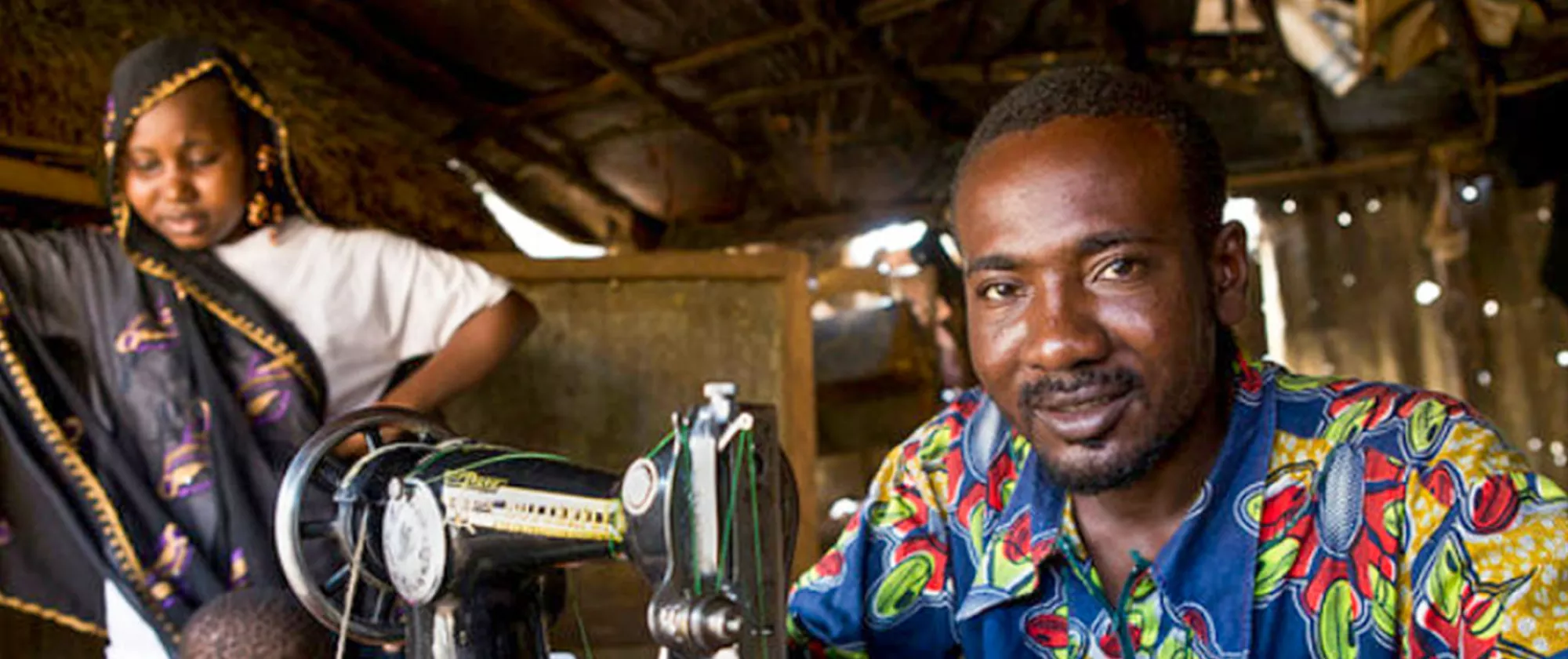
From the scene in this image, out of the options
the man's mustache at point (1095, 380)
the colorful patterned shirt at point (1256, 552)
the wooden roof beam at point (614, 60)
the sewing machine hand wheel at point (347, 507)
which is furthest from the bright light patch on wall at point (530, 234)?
the man's mustache at point (1095, 380)

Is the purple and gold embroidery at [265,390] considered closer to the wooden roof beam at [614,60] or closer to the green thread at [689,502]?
the green thread at [689,502]

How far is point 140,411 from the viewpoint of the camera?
2180mm

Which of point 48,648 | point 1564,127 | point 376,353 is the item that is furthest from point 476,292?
point 1564,127

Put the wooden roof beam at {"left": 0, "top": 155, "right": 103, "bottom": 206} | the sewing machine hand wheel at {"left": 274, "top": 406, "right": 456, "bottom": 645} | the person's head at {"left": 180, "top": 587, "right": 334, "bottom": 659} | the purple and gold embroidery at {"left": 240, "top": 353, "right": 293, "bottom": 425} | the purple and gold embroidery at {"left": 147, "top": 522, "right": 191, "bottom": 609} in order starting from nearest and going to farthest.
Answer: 1. the sewing machine hand wheel at {"left": 274, "top": 406, "right": 456, "bottom": 645}
2. the person's head at {"left": 180, "top": 587, "right": 334, "bottom": 659}
3. the purple and gold embroidery at {"left": 147, "top": 522, "right": 191, "bottom": 609}
4. the purple and gold embroidery at {"left": 240, "top": 353, "right": 293, "bottom": 425}
5. the wooden roof beam at {"left": 0, "top": 155, "right": 103, "bottom": 206}

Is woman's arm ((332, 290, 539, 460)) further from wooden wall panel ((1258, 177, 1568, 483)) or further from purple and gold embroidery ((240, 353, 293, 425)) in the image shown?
wooden wall panel ((1258, 177, 1568, 483))

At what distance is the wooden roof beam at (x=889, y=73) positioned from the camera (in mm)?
4316

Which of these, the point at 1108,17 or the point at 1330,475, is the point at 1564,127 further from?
the point at 1330,475

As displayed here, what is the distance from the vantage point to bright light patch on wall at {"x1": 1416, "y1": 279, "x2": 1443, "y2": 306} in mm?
6207

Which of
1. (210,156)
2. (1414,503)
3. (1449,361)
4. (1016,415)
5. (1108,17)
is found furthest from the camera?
(1449,361)

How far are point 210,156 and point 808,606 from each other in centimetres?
136

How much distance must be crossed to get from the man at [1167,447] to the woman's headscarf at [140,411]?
3.73ft

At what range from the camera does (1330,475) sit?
1.29 meters

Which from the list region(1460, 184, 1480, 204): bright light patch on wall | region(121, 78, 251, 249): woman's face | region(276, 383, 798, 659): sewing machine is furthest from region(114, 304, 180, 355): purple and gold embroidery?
region(1460, 184, 1480, 204): bright light patch on wall

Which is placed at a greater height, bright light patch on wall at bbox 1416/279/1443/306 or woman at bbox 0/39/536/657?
bright light patch on wall at bbox 1416/279/1443/306
